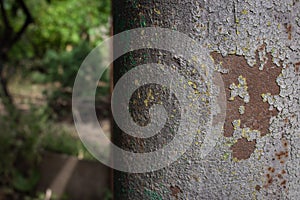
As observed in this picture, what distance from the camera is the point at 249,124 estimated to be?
0.51 m

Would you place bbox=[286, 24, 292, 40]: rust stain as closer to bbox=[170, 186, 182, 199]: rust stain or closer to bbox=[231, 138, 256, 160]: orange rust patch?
bbox=[231, 138, 256, 160]: orange rust patch

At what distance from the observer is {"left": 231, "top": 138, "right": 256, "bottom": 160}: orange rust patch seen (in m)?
0.52

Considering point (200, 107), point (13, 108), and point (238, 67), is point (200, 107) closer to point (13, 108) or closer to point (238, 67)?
point (238, 67)

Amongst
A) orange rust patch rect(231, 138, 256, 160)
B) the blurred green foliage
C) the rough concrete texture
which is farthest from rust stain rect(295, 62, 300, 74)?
the blurred green foliage

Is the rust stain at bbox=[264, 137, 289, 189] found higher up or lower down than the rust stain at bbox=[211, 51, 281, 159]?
lower down

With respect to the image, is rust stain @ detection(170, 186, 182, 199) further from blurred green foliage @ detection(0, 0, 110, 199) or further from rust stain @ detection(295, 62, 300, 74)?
blurred green foliage @ detection(0, 0, 110, 199)

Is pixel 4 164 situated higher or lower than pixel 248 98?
lower

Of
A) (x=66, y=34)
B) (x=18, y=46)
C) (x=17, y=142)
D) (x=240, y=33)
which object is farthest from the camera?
(x=18, y=46)

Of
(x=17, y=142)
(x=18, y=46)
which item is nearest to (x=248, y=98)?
(x=17, y=142)

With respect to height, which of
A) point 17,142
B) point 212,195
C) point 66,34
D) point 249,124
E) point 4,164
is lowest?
point 4,164

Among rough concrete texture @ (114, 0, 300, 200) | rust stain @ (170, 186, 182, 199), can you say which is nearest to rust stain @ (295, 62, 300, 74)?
rough concrete texture @ (114, 0, 300, 200)

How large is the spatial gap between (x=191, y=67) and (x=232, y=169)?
5.9 inches

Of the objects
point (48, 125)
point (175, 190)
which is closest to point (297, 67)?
point (175, 190)

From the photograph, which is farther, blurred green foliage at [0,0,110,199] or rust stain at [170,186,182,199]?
blurred green foliage at [0,0,110,199]
